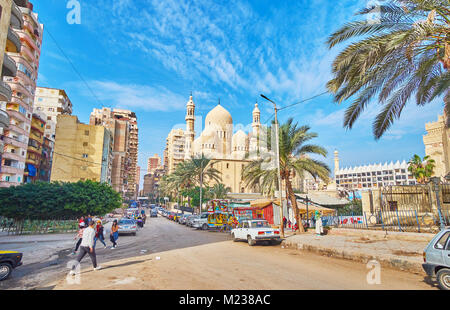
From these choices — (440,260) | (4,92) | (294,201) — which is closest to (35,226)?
(4,92)

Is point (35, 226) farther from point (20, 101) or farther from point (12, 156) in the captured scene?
point (20, 101)

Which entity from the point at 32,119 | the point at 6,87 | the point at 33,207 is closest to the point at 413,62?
the point at 6,87

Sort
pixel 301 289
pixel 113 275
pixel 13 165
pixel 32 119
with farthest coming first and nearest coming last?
pixel 32 119
pixel 13 165
pixel 113 275
pixel 301 289

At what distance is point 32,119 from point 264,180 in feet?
124

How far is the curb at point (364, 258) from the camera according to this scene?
26.2 feet

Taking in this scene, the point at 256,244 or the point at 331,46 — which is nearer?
the point at 331,46

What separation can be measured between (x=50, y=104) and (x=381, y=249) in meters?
61.6

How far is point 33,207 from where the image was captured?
20391mm

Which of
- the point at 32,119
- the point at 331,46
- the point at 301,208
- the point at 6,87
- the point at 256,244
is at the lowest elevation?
the point at 256,244

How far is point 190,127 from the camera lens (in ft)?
227

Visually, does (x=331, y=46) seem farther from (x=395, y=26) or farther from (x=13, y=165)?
(x=13, y=165)

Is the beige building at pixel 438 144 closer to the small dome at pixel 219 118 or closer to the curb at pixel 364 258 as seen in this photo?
the small dome at pixel 219 118

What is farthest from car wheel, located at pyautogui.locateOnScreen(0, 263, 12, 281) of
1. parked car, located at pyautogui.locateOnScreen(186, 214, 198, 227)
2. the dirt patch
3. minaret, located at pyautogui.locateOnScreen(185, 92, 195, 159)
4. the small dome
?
the small dome

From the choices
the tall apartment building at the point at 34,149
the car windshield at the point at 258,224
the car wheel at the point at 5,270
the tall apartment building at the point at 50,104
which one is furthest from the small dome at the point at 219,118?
the car wheel at the point at 5,270
